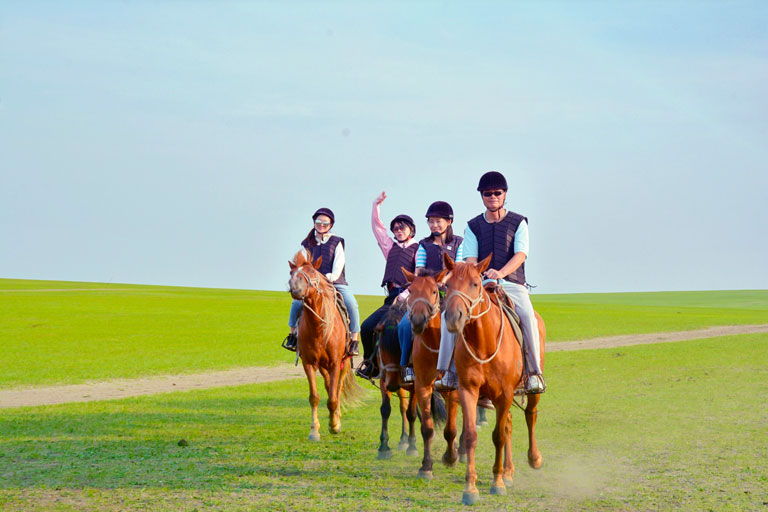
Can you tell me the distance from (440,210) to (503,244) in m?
1.74

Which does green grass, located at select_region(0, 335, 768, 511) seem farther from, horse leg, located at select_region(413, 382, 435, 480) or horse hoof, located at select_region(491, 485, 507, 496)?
horse leg, located at select_region(413, 382, 435, 480)

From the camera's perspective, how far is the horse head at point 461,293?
699cm

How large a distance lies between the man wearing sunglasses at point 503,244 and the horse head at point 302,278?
8.89 ft

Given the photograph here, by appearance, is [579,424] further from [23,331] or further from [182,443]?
[23,331]

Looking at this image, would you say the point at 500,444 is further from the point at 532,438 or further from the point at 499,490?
the point at 532,438

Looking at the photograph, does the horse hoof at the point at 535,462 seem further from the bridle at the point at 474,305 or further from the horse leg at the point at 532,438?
the bridle at the point at 474,305

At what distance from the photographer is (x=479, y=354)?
755 cm

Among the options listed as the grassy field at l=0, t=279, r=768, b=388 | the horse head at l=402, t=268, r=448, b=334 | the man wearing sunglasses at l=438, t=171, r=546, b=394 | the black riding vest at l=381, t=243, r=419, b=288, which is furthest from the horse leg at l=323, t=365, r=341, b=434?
the grassy field at l=0, t=279, r=768, b=388

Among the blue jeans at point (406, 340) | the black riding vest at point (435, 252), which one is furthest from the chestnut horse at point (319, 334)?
the black riding vest at point (435, 252)

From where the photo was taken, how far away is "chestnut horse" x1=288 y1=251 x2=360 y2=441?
10750mm

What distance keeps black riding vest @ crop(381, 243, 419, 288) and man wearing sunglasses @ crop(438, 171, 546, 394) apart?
2044mm

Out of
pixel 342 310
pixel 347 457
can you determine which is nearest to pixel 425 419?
pixel 347 457

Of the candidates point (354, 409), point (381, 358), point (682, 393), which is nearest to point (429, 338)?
point (381, 358)

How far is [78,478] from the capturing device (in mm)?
8875
